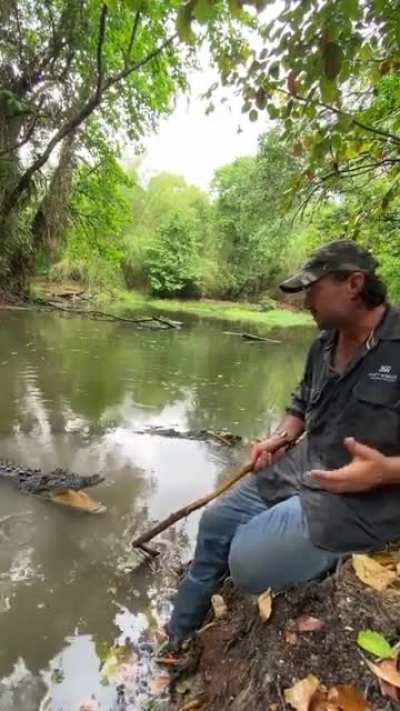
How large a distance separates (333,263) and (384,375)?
1.67 ft

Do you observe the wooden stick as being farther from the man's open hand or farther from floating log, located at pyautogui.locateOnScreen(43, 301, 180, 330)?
floating log, located at pyautogui.locateOnScreen(43, 301, 180, 330)

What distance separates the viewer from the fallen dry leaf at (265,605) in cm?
236

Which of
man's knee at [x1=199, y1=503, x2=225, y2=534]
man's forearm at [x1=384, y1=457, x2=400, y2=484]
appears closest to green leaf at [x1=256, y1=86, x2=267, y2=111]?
man's forearm at [x1=384, y1=457, x2=400, y2=484]

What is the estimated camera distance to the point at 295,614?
231 centimetres

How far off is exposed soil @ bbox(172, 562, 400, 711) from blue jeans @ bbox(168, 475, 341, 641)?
127mm

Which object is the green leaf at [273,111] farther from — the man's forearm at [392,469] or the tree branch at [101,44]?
the tree branch at [101,44]

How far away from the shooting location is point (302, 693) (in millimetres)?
1911

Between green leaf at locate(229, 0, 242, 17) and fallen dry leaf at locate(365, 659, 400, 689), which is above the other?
green leaf at locate(229, 0, 242, 17)

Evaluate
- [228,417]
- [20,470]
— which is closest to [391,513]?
[20,470]

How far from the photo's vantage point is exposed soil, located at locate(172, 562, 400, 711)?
6.53 ft

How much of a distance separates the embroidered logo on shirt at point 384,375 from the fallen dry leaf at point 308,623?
41.4 inches

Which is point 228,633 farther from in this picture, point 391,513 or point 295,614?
point 391,513

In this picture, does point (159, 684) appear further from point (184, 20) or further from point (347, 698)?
point (184, 20)

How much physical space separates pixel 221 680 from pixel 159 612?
1.06 m
